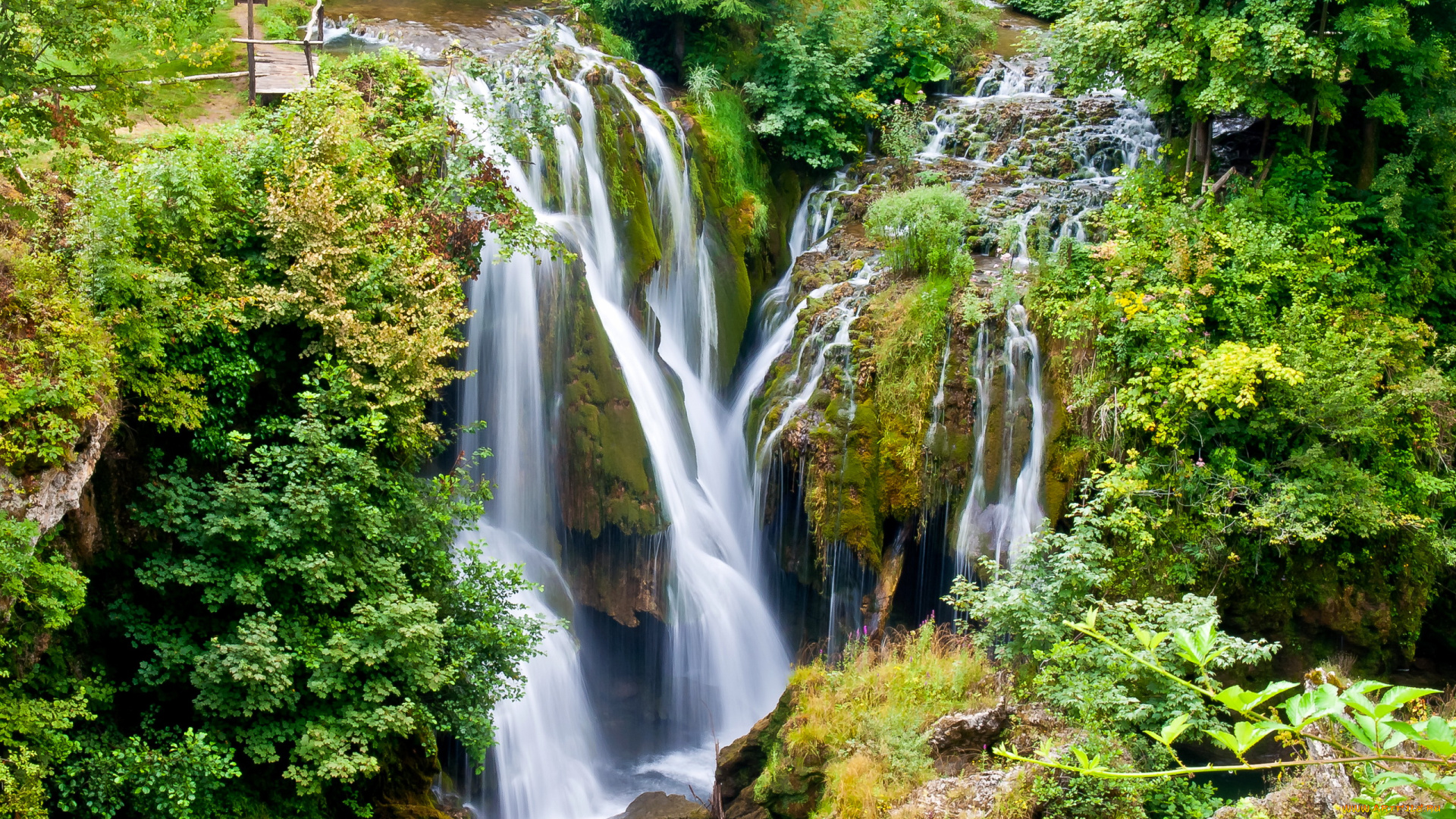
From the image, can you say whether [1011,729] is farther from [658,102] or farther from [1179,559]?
[658,102]

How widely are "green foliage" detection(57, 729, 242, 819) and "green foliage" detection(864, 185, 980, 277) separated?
393 inches

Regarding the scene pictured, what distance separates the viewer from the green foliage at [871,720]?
7.54 metres

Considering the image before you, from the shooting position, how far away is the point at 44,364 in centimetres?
615

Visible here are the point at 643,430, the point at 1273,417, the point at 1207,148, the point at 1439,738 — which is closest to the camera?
the point at 1439,738

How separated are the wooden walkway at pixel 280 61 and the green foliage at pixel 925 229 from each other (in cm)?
759

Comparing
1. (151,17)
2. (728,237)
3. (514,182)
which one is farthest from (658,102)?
(151,17)

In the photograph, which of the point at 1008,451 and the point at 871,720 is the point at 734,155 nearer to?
the point at 1008,451

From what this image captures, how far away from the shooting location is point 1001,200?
14.7 m

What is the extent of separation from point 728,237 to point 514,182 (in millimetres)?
4044

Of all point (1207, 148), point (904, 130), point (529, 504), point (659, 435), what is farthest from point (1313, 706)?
point (904, 130)

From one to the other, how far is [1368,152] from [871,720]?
10.0 meters

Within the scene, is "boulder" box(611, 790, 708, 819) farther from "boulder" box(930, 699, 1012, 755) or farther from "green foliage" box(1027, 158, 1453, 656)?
"green foliage" box(1027, 158, 1453, 656)

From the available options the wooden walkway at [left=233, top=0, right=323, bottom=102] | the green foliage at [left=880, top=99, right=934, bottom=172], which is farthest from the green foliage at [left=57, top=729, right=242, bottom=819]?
the green foliage at [left=880, top=99, right=934, bottom=172]

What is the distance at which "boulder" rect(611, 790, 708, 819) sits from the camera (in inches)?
376
